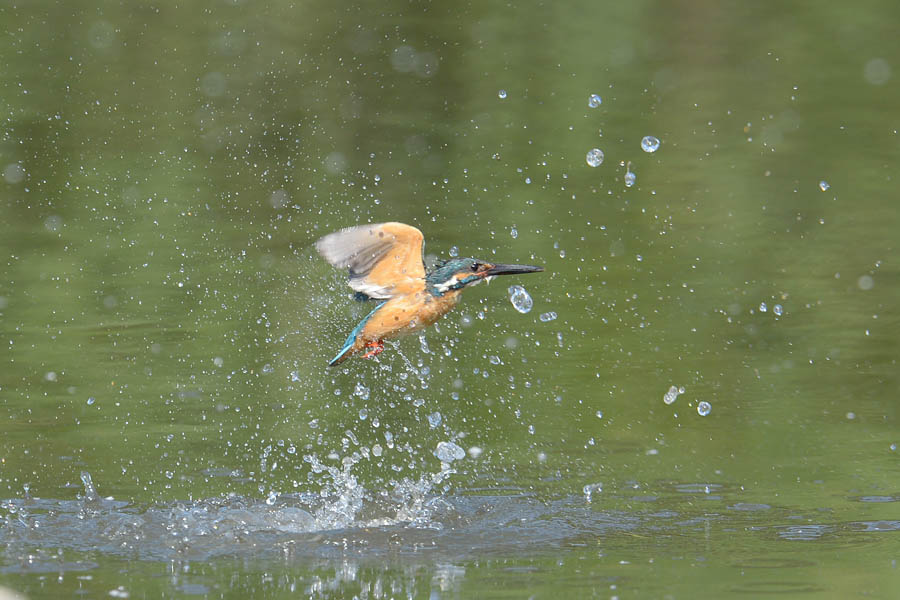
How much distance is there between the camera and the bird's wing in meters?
4.46

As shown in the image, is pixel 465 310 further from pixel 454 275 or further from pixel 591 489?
pixel 591 489

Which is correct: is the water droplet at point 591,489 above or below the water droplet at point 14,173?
below

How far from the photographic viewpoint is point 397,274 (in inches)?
181

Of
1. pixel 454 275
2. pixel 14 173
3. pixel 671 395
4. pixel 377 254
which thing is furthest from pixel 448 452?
pixel 14 173

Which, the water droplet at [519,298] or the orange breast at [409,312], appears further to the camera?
the water droplet at [519,298]

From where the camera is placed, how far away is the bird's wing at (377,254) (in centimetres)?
446

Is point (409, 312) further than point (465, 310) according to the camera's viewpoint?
No

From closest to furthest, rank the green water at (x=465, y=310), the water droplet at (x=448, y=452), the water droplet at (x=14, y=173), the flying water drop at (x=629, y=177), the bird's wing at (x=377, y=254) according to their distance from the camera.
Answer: the green water at (x=465, y=310) < the bird's wing at (x=377, y=254) < the water droplet at (x=448, y=452) < the flying water drop at (x=629, y=177) < the water droplet at (x=14, y=173)

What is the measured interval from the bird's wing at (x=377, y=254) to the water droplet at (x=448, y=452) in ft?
1.73

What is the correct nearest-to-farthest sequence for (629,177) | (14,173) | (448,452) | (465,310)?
(448,452)
(465,310)
(629,177)
(14,173)

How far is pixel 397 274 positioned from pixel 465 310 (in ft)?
5.30

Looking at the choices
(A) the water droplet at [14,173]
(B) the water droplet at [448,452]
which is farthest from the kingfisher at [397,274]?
(A) the water droplet at [14,173]

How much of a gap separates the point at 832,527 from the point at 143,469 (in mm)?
2155

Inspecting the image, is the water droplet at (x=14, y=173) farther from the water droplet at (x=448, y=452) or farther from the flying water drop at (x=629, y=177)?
the water droplet at (x=448, y=452)
